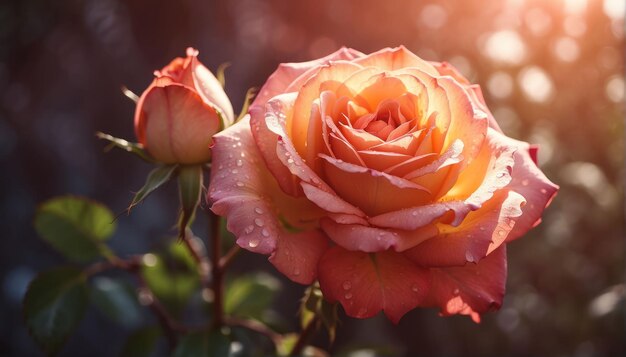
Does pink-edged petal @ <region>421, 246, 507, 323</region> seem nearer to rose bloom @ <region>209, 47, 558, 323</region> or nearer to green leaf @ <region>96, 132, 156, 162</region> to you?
rose bloom @ <region>209, 47, 558, 323</region>

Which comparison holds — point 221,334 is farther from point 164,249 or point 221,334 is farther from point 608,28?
point 608,28

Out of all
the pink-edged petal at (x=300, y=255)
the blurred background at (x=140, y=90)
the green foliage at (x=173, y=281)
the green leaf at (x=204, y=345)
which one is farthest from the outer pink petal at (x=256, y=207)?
the blurred background at (x=140, y=90)

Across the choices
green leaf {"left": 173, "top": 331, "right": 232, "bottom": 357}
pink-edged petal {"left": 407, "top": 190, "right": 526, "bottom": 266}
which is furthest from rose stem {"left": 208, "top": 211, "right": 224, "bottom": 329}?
pink-edged petal {"left": 407, "top": 190, "right": 526, "bottom": 266}

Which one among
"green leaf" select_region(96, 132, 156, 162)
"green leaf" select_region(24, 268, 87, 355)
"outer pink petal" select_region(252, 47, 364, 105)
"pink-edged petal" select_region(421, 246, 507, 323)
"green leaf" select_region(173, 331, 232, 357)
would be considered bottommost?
"green leaf" select_region(24, 268, 87, 355)

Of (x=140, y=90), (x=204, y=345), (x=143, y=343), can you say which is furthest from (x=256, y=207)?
(x=140, y=90)

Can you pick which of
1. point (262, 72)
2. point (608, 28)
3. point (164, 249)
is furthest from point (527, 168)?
point (262, 72)

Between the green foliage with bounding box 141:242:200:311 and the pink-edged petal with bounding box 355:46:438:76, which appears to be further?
the green foliage with bounding box 141:242:200:311

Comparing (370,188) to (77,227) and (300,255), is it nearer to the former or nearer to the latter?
(300,255)
